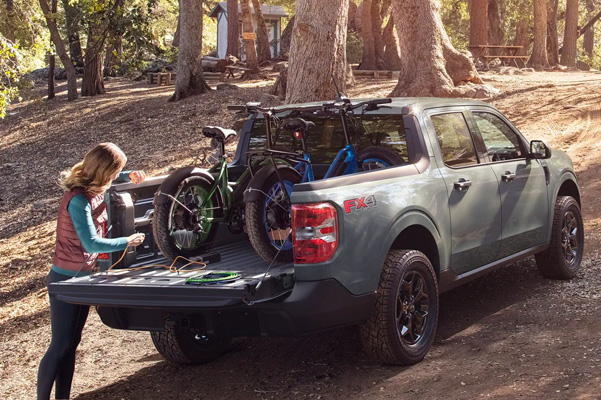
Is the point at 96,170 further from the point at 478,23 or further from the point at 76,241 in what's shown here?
the point at 478,23

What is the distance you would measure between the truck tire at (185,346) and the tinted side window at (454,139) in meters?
2.38

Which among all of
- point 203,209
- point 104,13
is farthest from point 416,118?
point 104,13

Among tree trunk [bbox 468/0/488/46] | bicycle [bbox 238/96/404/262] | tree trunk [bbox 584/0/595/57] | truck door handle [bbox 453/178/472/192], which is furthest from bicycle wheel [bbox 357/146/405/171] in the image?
tree trunk [bbox 584/0/595/57]

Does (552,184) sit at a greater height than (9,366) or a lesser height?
greater

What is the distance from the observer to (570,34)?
127ft

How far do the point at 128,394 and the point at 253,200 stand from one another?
1.85 m

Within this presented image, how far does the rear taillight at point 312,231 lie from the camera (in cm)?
516

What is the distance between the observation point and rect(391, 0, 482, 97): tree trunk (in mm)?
17953

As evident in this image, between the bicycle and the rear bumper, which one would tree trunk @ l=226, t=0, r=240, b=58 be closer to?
the bicycle

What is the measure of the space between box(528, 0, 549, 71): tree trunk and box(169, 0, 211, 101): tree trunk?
14.2 meters

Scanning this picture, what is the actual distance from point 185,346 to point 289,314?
167cm

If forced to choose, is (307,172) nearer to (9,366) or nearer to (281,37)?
(9,366)

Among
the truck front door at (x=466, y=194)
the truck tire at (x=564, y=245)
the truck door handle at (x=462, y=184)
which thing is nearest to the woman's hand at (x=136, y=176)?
the truck front door at (x=466, y=194)

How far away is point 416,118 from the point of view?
6.38 metres
